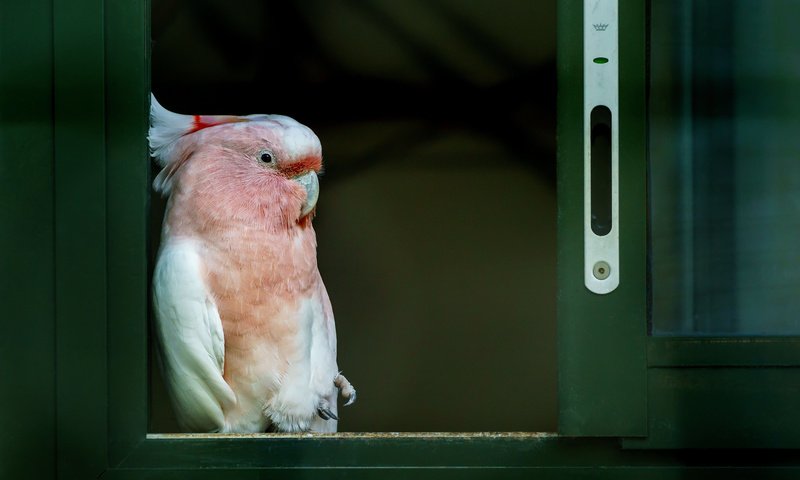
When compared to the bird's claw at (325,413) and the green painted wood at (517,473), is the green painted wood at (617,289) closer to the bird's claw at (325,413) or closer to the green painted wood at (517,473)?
the green painted wood at (517,473)

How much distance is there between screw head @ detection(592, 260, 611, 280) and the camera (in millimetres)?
1553

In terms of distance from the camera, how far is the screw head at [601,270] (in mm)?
1553

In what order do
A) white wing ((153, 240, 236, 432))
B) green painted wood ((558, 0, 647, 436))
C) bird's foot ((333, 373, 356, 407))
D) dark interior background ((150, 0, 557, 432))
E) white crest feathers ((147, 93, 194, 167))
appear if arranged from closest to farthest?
green painted wood ((558, 0, 647, 436)) → white wing ((153, 240, 236, 432)) → white crest feathers ((147, 93, 194, 167)) → bird's foot ((333, 373, 356, 407)) → dark interior background ((150, 0, 557, 432))

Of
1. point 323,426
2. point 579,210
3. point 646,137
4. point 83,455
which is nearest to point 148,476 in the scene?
point 83,455

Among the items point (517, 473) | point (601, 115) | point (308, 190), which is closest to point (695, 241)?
point (601, 115)

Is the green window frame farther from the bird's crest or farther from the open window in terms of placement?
the bird's crest

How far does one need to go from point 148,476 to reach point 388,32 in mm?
1898

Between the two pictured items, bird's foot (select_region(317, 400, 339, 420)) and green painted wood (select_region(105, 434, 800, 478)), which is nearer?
green painted wood (select_region(105, 434, 800, 478))

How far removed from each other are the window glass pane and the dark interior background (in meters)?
1.38

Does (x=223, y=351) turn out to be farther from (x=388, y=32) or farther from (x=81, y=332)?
(x=388, y=32)

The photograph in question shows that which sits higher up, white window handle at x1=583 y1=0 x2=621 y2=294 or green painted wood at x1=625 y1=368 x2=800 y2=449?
white window handle at x1=583 y1=0 x2=621 y2=294

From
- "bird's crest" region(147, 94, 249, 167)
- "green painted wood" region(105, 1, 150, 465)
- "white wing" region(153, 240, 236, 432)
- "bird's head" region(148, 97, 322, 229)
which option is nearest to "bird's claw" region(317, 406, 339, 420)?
"white wing" region(153, 240, 236, 432)

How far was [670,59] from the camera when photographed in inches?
64.1

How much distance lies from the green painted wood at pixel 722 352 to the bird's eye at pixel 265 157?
1.03 metres
